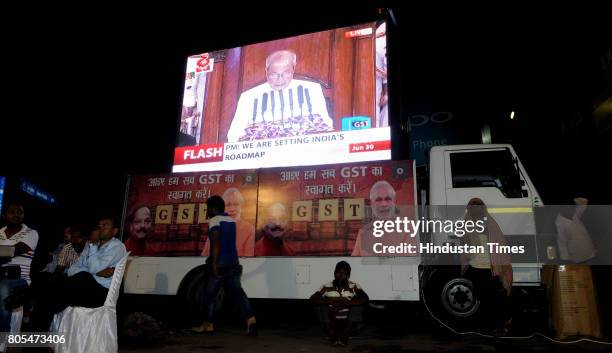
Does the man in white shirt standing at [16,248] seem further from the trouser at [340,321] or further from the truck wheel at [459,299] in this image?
the truck wheel at [459,299]

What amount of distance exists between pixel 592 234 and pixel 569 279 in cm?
82

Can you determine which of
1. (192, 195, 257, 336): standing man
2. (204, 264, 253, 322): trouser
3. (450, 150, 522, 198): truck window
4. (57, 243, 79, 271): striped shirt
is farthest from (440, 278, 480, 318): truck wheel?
(57, 243, 79, 271): striped shirt

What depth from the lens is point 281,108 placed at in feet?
34.3

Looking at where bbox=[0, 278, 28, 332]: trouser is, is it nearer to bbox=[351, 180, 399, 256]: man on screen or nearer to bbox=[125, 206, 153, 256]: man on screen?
bbox=[125, 206, 153, 256]: man on screen

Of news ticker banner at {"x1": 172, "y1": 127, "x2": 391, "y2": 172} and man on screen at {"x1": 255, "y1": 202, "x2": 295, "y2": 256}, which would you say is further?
news ticker banner at {"x1": 172, "y1": 127, "x2": 391, "y2": 172}

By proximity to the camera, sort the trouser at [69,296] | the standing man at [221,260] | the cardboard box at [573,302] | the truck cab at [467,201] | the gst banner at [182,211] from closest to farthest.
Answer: the trouser at [69,296] < the cardboard box at [573,302] < the standing man at [221,260] < the truck cab at [467,201] < the gst banner at [182,211]

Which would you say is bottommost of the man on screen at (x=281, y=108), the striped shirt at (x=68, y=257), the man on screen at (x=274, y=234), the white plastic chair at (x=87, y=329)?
the white plastic chair at (x=87, y=329)

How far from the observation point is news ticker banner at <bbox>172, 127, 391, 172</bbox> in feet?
30.9

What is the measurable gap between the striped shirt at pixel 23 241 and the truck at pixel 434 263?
2.26 meters

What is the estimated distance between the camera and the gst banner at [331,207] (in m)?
6.07

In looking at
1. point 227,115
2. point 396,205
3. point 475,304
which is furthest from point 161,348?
point 227,115

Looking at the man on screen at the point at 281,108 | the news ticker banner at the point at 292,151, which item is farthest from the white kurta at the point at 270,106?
the news ticker banner at the point at 292,151

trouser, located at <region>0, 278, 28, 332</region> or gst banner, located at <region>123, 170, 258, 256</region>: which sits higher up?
gst banner, located at <region>123, 170, 258, 256</region>

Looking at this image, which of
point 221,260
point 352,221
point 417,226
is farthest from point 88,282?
point 417,226
